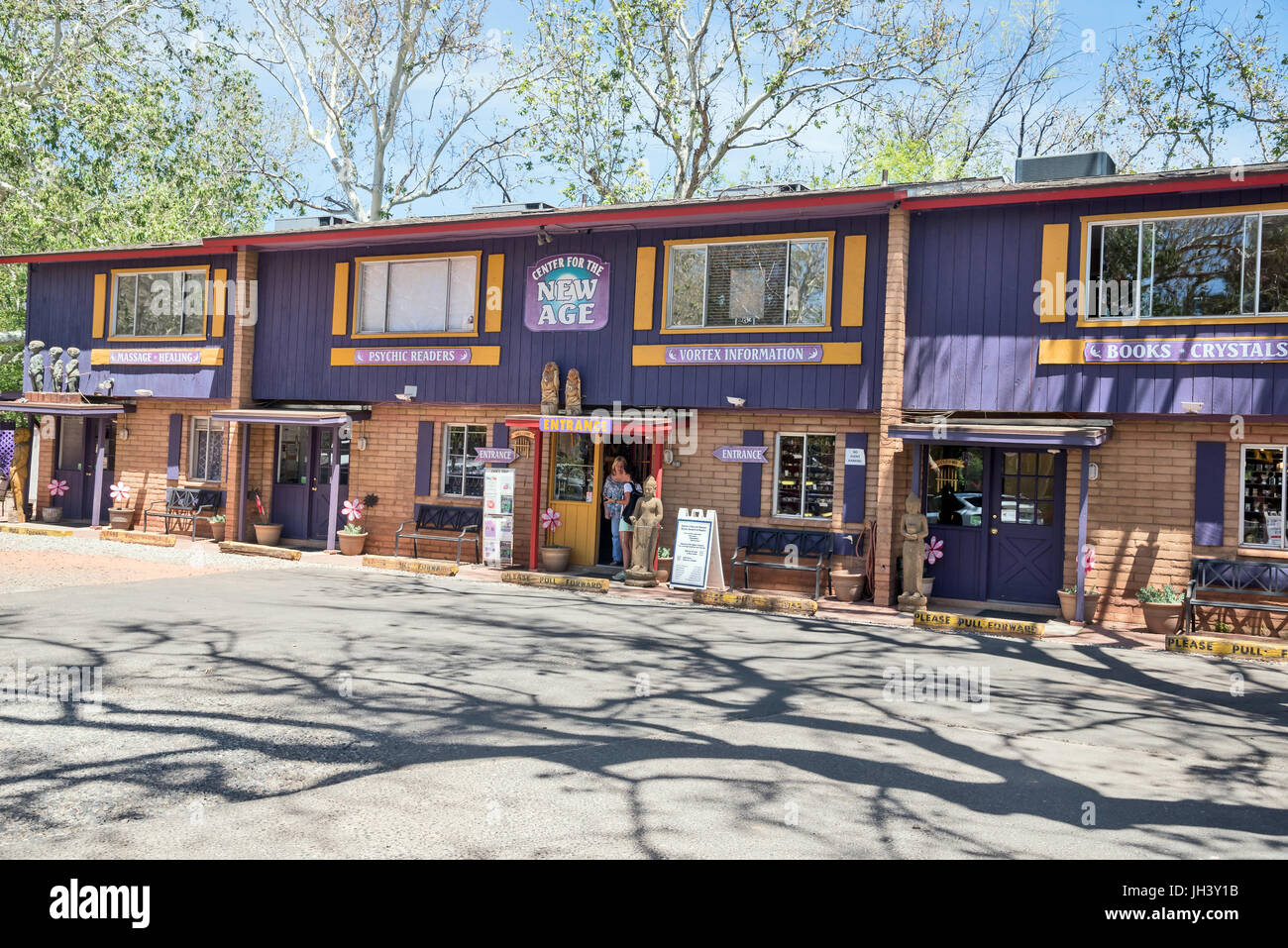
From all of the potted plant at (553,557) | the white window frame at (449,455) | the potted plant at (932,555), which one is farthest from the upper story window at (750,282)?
the white window frame at (449,455)

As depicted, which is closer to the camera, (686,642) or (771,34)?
(686,642)

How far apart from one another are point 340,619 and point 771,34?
885 inches

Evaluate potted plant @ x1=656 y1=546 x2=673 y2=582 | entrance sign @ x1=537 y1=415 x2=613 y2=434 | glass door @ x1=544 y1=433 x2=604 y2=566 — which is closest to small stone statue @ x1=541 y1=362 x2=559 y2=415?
entrance sign @ x1=537 y1=415 x2=613 y2=434

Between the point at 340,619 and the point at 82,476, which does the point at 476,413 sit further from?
the point at 82,476

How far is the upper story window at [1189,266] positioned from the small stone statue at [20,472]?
2130 centimetres

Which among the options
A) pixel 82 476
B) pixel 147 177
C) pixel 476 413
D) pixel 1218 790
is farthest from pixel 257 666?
pixel 147 177

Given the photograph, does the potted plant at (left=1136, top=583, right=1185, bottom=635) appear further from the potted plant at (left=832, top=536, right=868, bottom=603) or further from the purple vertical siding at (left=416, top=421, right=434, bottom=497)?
the purple vertical siding at (left=416, top=421, right=434, bottom=497)

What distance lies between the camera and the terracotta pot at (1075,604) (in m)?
13.4

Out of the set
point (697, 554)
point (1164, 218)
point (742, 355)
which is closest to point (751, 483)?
point (697, 554)

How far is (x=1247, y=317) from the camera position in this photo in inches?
508

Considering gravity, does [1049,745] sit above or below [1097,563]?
below

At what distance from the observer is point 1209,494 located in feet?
42.9

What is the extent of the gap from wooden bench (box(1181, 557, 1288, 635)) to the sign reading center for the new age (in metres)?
9.51

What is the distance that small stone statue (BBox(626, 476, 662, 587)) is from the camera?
1561 cm
